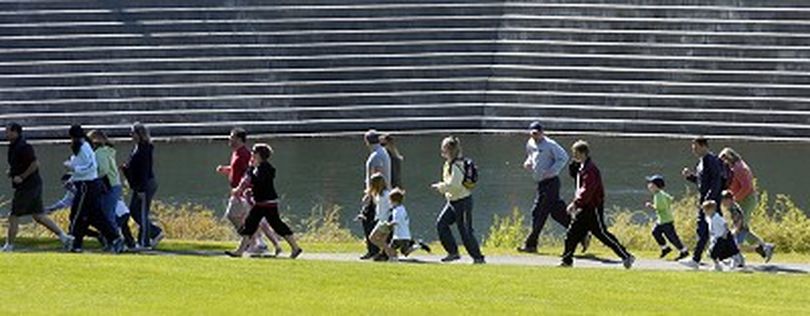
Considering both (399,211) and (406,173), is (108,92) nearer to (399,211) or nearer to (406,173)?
(406,173)

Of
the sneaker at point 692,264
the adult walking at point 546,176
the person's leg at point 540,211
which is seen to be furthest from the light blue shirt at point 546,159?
the sneaker at point 692,264

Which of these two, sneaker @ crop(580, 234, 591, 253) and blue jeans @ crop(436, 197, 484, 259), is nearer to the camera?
blue jeans @ crop(436, 197, 484, 259)

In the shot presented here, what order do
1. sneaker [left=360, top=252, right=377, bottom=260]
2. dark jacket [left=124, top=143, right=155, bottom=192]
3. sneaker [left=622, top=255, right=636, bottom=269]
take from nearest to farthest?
sneaker [left=622, top=255, right=636, bottom=269] → sneaker [left=360, top=252, right=377, bottom=260] → dark jacket [left=124, top=143, right=155, bottom=192]

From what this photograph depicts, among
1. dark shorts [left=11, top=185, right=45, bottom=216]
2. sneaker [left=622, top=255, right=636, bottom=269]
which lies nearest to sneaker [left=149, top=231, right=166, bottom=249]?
dark shorts [left=11, top=185, right=45, bottom=216]

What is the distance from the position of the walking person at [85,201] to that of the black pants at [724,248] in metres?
6.15

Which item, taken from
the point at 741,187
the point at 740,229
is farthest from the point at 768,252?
the point at 741,187

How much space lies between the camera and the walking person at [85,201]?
79.7ft

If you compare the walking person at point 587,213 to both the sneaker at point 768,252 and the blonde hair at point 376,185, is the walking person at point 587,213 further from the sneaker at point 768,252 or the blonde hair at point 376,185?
the blonde hair at point 376,185

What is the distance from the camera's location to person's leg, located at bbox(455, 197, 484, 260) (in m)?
23.8

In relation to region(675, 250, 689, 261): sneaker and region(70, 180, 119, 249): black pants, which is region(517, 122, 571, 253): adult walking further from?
region(70, 180, 119, 249): black pants

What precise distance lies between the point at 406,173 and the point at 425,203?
13.8 ft

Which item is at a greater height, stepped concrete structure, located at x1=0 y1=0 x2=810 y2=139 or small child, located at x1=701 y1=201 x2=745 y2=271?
small child, located at x1=701 y1=201 x2=745 y2=271

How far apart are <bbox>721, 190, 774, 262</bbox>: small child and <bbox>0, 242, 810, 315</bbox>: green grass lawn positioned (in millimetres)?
2146

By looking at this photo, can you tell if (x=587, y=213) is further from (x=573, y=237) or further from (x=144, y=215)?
(x=144, y=215)
